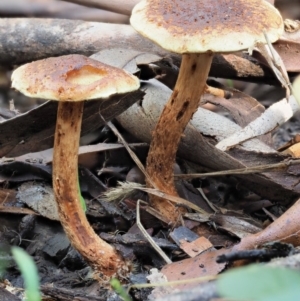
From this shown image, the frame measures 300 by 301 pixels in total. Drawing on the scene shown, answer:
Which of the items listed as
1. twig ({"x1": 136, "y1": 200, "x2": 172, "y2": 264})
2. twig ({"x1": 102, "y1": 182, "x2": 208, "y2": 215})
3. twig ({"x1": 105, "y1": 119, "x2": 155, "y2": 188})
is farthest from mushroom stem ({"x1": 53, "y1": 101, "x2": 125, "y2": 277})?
twig ({"x1": 105, "y1": 119, "x2": 155, "y2": 188})

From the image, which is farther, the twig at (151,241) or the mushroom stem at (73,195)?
the twig at (151,241)

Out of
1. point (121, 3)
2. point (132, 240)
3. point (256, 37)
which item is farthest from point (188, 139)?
point (121, 3)

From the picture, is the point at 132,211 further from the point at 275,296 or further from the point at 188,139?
the point at 275,296

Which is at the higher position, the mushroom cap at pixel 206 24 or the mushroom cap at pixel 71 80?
the mushroom cap at pixel 206 24

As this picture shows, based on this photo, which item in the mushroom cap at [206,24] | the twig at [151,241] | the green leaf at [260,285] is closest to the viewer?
the green leaf at [260,285]

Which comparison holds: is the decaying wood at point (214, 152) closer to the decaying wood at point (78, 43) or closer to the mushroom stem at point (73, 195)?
the decaying wood at point (78, 43)

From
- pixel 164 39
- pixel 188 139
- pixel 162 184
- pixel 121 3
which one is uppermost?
pixel 164 39

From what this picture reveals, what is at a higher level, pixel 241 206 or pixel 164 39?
pixel 164 39

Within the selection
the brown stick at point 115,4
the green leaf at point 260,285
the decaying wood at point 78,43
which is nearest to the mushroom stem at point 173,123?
the decaying wood at point 78,43
